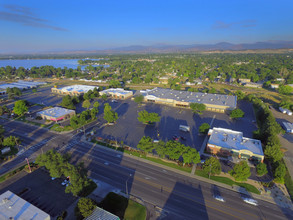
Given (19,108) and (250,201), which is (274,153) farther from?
(19,108)

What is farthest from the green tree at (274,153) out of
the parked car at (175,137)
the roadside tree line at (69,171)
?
the roadside tree line at (69,171)

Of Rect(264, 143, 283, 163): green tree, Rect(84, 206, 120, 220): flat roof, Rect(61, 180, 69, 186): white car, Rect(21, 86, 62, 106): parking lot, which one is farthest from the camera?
Rect(21, 86, 62, 106): parking lot

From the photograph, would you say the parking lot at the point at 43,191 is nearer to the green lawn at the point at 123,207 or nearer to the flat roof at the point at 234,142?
the green lawn at the point at 123,207

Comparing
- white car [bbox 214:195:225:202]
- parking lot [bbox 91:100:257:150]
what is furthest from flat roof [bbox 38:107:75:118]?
white car [bbox 214:195:225:202]

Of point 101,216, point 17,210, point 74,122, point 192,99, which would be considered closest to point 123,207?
point 101,216

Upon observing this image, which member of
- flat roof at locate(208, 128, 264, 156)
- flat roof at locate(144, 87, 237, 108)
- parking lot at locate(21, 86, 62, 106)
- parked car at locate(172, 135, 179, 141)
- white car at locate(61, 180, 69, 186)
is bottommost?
parking lot at locate(21, 86, 62, 106)

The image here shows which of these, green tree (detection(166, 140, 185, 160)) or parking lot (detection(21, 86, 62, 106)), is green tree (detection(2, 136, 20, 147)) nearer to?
green tree (detection(166, 140, 185, 160))

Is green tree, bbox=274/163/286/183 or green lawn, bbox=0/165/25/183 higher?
green tree, bbox=274/163/286/183
